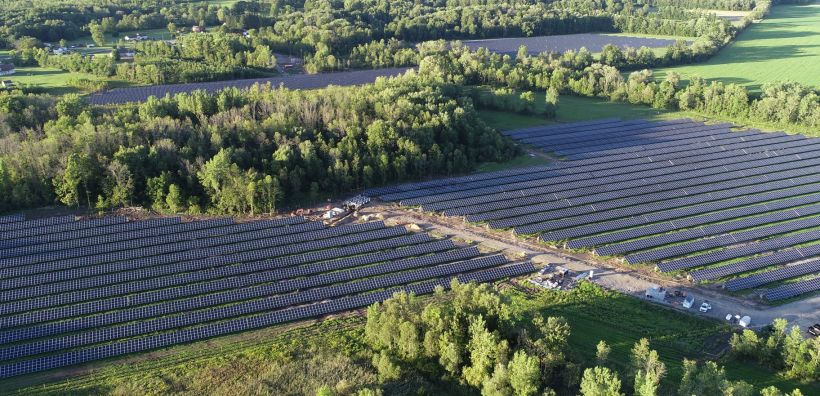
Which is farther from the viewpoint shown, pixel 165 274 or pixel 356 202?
pixel 356 202

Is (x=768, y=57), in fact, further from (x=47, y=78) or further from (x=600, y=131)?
(x=47, y=78)

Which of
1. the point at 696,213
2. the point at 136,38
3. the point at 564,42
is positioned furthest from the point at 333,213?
the point at 564,42

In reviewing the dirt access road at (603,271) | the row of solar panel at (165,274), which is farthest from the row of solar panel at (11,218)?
the dirt access road at (603,271)

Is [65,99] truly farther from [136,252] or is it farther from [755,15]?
[755,15]

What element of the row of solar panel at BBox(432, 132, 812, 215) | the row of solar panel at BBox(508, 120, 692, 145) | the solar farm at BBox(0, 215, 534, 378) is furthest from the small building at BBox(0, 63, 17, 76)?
the row of solar panel at BBox(508, 120, 692, 145)

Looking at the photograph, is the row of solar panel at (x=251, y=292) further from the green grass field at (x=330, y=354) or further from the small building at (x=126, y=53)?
the small building at (x=126, y=53)

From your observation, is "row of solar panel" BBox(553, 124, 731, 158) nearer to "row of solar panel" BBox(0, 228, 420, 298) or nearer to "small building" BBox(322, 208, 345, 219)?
"small building" BBox(322, 208, 345, 219)
